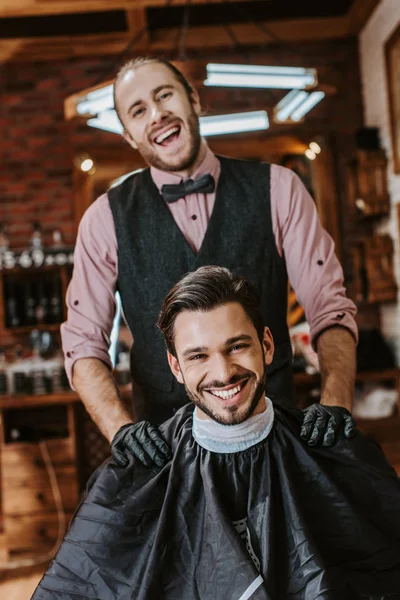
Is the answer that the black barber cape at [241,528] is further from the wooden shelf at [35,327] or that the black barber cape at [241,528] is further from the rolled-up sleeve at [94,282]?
the wooden shelf at [35,327]

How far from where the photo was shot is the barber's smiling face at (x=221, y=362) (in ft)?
4.75

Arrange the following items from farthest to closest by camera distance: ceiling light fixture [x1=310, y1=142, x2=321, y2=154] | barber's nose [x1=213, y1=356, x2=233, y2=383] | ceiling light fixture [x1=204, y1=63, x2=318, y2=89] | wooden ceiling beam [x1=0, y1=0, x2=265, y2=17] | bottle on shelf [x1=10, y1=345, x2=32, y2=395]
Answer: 1. ceiling light fixture [x1=310, y1=142, x2=321, y2=154]
2. bottle on shelf [x1=10, y1=345, x2=32, y2=395]
3. wooden ceiling beam [x1=0, y1=0, x2=265, y2=17]
4. ceiling light fixture [x1=204, y1=63, x2=318, y2=89]
5. barber's nose [x1=213, y1=356, x2=233, y2=383]

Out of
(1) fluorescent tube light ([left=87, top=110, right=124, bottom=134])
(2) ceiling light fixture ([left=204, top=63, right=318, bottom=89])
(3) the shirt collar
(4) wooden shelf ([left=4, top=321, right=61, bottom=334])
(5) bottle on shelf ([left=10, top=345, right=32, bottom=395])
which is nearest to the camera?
(3) the shirt collar

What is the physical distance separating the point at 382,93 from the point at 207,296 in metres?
3.94

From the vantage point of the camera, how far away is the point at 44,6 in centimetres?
454

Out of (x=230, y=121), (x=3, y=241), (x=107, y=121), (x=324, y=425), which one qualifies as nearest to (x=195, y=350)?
(x=324, y=425)

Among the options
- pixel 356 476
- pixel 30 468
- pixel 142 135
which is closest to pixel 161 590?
pixel 356 476

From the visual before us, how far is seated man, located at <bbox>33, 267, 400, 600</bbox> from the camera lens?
1338 millimetres

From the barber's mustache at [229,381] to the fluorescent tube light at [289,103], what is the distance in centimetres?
242

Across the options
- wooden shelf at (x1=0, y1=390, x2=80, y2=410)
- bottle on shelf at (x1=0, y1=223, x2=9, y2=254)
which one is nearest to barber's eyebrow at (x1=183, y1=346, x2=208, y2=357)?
wooden shelf at (x1=0, y1=390, x2=80, y2=410)

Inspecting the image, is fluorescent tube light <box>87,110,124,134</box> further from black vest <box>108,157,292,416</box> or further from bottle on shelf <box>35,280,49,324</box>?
bottle on shelf <box>35,280,49,324</box>

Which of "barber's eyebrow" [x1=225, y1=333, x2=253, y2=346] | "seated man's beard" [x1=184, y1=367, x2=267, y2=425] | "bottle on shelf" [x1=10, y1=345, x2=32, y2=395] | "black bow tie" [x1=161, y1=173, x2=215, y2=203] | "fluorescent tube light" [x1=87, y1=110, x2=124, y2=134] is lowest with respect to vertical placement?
"bottle on shelf" [x1=10, y1=345, x2=32, y2=395]

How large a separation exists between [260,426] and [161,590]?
1.25 ft

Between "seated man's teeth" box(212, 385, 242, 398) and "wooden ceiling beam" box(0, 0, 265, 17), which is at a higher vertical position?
"wooden ceiling beam" box(0, 0, 265, 17)
